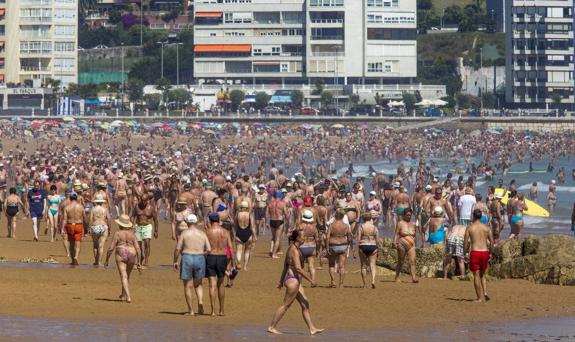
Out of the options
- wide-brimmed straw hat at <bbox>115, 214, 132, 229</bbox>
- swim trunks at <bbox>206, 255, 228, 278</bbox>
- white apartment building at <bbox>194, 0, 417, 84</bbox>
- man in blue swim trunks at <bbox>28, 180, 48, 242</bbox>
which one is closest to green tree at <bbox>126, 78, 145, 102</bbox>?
white apartment building at <bbox>194, 0, 417, 84</bbox>

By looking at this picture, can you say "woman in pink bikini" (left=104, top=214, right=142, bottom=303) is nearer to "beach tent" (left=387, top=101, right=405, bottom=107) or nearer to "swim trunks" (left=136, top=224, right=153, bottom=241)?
"swim trunks" (left=136, top=224, right=153, bottom=241)

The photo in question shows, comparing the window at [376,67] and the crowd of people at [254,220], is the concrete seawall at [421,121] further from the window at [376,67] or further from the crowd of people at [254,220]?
the crowd of people at [254,220]

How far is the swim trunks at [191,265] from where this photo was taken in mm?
15438

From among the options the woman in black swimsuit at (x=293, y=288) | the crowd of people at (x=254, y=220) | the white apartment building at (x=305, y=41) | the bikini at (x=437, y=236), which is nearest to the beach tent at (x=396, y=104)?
the white apartment building at (x=305, y=41)

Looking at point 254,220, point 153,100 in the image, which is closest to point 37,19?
point 153,100

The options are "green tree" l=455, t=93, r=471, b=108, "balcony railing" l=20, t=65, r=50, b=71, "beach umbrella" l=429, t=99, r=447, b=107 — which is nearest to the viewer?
"beach umbrella" l=429, t=99, r=447, b=107

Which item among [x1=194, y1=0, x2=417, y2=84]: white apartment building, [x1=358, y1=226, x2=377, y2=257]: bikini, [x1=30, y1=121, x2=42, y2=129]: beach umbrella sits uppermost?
[x1=194, y1=0, x2=417, y2=84]: white apartment building

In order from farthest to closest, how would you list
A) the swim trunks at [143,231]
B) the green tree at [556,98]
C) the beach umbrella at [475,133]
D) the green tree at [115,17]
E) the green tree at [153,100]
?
1. the green tree at [115,17]
2. the green tree at [556,98]
3. the green tree at [153,100]
4. the beach umbrella at [475,133]
5. the swim trunks at [143,231]

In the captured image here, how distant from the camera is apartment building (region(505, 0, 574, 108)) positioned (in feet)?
385

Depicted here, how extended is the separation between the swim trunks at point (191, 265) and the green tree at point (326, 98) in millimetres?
95570

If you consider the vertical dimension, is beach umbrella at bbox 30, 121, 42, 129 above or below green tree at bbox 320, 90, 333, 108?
below

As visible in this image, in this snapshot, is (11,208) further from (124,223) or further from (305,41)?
(305,41)

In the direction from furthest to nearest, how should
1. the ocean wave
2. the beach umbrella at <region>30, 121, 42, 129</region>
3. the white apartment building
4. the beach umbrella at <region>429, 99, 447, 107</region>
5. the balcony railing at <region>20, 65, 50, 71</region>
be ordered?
the white apartment building
the balcony railing at <region>20, 65, 50, 71</region>
the beach umbrella at <region>429, 99, 447, 107</region>
the beach umbrella at <region>30, 121, 42, 129</region>
the ocean wave

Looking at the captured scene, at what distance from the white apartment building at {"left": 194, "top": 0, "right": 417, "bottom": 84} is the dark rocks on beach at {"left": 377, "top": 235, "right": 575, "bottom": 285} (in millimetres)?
95017
